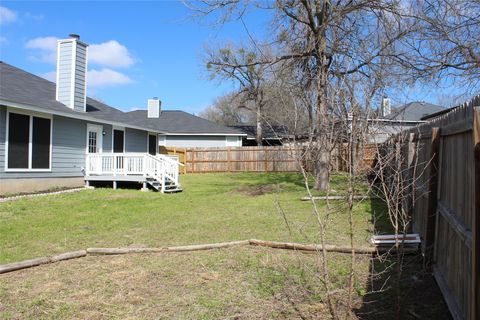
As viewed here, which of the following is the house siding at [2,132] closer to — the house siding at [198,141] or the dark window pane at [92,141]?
the dark window pane at [92,141]

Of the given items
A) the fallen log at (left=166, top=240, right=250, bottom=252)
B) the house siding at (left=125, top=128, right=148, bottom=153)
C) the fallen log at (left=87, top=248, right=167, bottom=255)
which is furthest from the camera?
the house siding at (left=125, top=128, right=148, bottom=153)

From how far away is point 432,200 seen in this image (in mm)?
4781

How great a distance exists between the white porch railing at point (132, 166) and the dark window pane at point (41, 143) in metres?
2.06

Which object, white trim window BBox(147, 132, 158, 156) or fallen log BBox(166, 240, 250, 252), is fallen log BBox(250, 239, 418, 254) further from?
white trim window BBox(147, 132, 158, 156)

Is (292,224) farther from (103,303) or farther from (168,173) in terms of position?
(168,173)

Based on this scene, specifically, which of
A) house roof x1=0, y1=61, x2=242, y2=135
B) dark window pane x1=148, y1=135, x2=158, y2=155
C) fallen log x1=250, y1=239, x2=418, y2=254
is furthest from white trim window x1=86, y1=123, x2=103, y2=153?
fallen log x1=250, y1=239, x2=418, y2=254

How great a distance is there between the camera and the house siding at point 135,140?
1902cm

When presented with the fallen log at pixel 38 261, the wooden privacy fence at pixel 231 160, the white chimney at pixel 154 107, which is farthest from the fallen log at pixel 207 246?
the white chimney at pixel 154 107

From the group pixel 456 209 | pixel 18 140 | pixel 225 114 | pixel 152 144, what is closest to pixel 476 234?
pixel 456 209

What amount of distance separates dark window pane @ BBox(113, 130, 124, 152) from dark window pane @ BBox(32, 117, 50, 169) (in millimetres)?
4238

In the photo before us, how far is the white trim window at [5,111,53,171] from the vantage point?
12.2 metres

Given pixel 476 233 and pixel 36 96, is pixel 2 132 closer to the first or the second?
pixel 36 96

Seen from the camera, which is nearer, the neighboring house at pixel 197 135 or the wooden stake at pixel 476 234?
the wooden stake at pixel 476 234

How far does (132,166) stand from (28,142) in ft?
12.0
